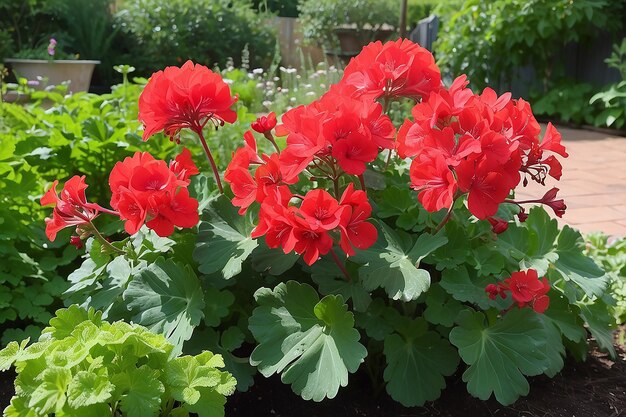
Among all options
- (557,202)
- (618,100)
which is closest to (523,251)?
(557,202)

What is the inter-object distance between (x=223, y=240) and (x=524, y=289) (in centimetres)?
65

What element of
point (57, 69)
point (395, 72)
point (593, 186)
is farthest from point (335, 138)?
point (57, 69)

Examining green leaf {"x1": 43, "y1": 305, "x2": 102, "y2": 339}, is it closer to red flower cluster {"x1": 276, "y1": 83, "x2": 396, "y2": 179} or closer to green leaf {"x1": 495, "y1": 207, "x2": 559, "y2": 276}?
red flower cluster {"x1": 276, "y1": 83, "x2": 396, "y2": 179}

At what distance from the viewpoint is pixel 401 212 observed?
5.46 ft

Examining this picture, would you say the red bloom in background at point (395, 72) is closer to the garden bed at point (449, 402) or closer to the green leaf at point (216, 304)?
the green leaf at point (216, 304)

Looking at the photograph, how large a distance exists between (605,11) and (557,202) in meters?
7.29

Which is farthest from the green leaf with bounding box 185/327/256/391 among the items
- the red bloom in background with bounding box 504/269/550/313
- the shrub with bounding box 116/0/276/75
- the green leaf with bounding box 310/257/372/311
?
the shrub with bounding box 116/0/276/75

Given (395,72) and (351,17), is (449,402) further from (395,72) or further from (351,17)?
(351,17)

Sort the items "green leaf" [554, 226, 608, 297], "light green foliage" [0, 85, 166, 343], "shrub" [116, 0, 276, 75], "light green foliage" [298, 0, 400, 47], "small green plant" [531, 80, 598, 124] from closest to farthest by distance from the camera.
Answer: "green leaf" [554, 226, 608, 297] → "light green foliage" [0, 85, 166, 343] → "small green plant" [531, 80, 598, 124] → "shrub" [116, 0, 276, 75] → "light green foliage" [298, 0, 400, 47]

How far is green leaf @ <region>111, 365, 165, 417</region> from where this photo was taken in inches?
45.2

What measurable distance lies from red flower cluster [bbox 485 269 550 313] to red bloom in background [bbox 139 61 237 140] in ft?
2.28

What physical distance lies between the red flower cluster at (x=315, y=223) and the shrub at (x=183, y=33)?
33.6ft

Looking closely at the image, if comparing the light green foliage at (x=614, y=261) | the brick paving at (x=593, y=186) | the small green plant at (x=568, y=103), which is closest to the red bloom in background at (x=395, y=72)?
the light green foliage at (x=614, y=261)

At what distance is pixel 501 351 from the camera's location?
1447mm
